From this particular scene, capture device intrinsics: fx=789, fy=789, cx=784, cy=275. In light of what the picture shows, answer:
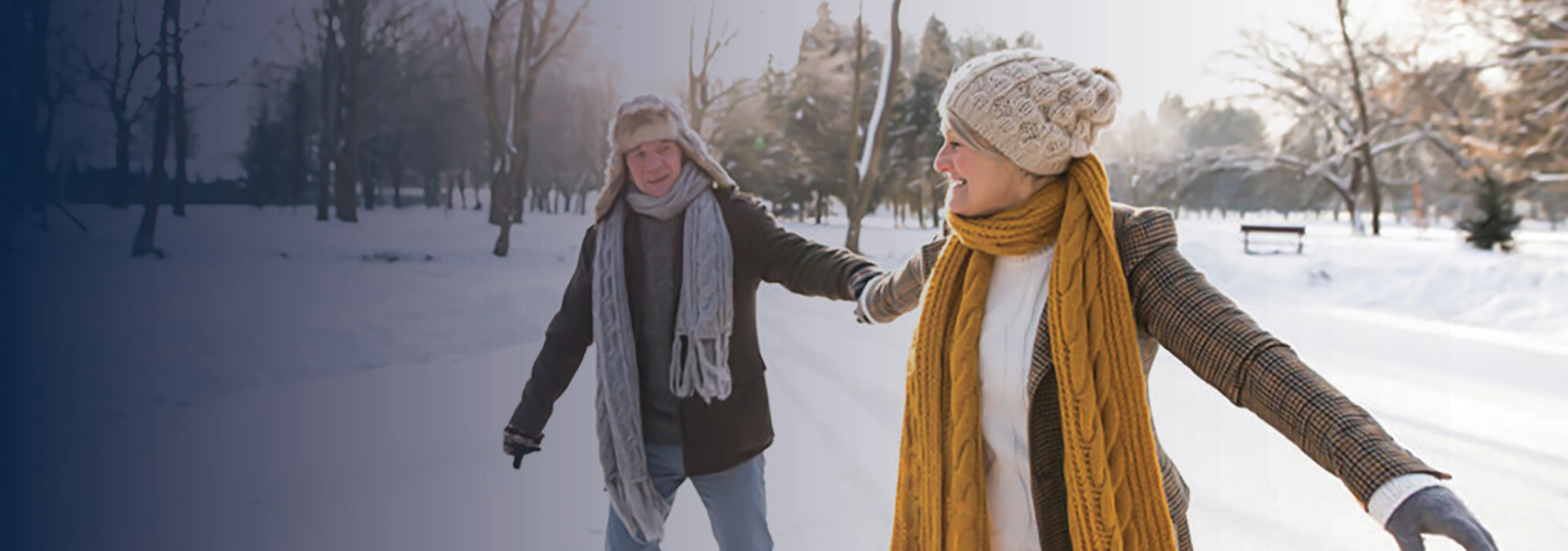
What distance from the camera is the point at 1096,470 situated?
121 centimetres

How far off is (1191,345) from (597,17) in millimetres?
5706

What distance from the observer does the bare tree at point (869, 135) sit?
960 cm

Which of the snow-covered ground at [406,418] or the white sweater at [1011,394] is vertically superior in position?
the white sweater at [1011,394]

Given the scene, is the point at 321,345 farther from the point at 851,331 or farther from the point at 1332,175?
the point at 1332,175

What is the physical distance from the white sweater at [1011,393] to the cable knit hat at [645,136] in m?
1.07

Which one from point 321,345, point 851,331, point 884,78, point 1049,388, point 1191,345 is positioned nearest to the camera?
point 1191,345

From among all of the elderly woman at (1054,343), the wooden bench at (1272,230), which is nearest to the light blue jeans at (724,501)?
the elderly woman at (1054,343)

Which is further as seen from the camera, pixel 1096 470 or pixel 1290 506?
pixel 1290 506

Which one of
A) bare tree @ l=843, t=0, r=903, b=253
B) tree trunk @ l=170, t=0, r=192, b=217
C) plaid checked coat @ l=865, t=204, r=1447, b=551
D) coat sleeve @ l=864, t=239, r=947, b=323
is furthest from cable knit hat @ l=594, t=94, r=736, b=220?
bare tree @ l=843, t=0, r=903, b=253

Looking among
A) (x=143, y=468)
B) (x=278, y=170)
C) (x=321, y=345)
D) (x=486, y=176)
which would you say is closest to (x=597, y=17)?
(x=486, y=176)

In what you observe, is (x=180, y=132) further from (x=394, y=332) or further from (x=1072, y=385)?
(x=1072, y=385)

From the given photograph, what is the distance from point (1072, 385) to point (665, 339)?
1.20m

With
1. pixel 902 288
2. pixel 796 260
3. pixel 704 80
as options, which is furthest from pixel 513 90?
pixel 902 288

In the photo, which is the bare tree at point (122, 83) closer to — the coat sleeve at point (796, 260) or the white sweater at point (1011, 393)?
the coat sleeve at point (796, 260)
